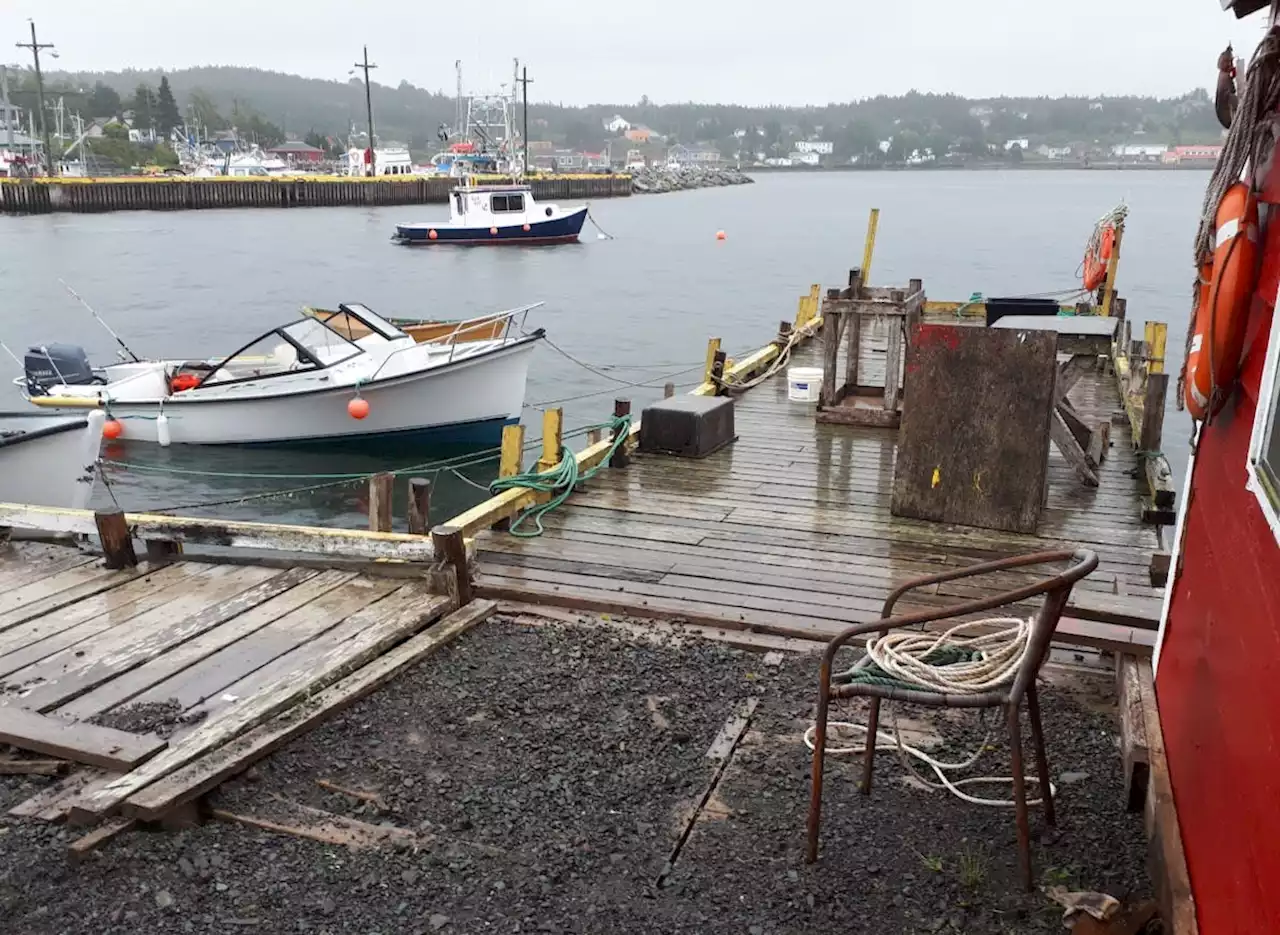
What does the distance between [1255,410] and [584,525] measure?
447cm

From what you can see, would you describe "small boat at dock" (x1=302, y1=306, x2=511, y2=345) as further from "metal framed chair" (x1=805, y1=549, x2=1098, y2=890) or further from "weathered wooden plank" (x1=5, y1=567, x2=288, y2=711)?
"metal framed chair" (x1=805, y1=549, x2=1098, y2=890)

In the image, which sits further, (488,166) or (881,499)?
(488,166)

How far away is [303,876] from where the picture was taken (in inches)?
130

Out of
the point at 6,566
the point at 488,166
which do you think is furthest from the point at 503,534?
the point at 488,166

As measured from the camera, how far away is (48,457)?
31.0ft

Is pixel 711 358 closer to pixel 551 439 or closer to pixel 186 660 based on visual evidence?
pixel 551 439

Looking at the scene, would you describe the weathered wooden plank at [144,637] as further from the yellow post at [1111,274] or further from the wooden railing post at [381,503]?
the yellow post at [1111,274]

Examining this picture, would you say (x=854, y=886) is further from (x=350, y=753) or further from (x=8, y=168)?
(x=8, y=168)

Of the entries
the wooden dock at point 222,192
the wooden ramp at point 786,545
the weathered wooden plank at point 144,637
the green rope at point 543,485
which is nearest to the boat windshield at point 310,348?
the wooden ramp at point 786,545

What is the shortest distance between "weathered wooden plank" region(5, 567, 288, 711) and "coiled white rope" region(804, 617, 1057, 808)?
9.87ft

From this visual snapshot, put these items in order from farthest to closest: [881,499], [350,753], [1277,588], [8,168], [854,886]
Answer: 1. [8,168]
2. [881,499]
3. [350,753]
4. [854,886]
5. [1277,588]

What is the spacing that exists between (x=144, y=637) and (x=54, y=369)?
1142 centimetres

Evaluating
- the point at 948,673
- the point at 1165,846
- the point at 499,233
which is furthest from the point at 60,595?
the point at 499,233

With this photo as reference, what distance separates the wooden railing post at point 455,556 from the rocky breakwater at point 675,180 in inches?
3893
